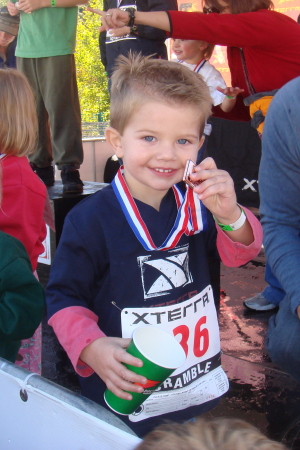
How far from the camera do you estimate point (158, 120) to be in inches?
54.2

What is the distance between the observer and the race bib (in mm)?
1396

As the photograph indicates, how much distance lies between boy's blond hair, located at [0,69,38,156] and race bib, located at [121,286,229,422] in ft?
3.20

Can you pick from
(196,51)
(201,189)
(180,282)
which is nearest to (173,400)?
(180,282)

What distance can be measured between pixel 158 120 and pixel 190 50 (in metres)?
2.16

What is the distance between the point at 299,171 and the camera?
179 cm

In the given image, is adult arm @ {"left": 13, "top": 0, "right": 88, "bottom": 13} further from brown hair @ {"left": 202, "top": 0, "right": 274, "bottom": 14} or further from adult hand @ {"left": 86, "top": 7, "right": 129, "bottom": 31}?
brown hair @ {"left": 202, "top": 0, "right": 274, "bottom": 14}

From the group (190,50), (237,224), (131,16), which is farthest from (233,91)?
(237,224)

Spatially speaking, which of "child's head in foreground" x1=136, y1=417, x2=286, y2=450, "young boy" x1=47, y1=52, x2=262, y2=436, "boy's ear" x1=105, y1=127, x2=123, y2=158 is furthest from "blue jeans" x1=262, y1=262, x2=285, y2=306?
"child's head in foreground" x1=136, y1=417, x2=286, y2=450

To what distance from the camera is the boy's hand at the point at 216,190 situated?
1.29 metres

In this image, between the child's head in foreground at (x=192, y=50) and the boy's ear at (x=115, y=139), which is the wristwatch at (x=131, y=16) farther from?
the boy's ear at (x=115, y=139)

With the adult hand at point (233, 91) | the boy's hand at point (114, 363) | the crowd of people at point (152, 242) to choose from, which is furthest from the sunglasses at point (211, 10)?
the boy's hand at point (114, 363)

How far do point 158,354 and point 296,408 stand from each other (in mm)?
1308

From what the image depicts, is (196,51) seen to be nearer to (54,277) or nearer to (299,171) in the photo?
(299,171)

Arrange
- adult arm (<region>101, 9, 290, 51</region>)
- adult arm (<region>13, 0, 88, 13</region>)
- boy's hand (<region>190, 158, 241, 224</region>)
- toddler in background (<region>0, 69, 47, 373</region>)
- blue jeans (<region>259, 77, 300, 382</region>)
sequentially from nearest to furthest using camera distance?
boy's hand (<region>190, 158, 241, 224</region>)
blue jeans (<region>259, 77, 300, 382</region>)
toddler in background (<region>0, 69, 47, 373</region>)
adult arm (<region>101, 9, 290, 51</region>)
adult arm (<region>13, 0, 88, 13</region>)
